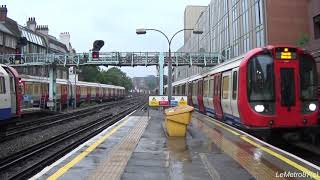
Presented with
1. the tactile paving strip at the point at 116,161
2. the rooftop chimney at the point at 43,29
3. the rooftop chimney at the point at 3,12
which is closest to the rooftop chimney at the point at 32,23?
the rooftop chimney at the point at 43,29

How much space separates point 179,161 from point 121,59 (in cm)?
4615

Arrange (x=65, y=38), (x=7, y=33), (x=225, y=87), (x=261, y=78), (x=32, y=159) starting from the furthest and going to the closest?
(x=65, y=38) < (x=7, y=33) < (x=225, y=87) < (x=261, y=78) < (x=32, y=159)

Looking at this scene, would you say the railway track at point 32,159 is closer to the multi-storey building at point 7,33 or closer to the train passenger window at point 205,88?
the train passenger window at point 205,88

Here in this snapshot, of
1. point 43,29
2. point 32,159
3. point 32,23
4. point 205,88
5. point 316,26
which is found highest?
point 32,23

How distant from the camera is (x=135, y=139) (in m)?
15.7

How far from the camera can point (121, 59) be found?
56875 mm

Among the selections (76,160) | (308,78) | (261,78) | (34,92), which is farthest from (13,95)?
(34,92)

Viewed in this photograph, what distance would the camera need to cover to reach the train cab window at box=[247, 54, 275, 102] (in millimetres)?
14664

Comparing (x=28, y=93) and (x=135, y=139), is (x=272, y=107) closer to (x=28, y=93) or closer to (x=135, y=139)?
(x=135, y=139)

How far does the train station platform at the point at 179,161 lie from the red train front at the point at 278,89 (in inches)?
38.6

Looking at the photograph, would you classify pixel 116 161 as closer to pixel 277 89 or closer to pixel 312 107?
pixel 277 89

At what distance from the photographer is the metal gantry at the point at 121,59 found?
56.8 metres

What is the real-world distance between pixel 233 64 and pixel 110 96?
247 feet

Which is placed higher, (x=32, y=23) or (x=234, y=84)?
(x=32, y=23)
